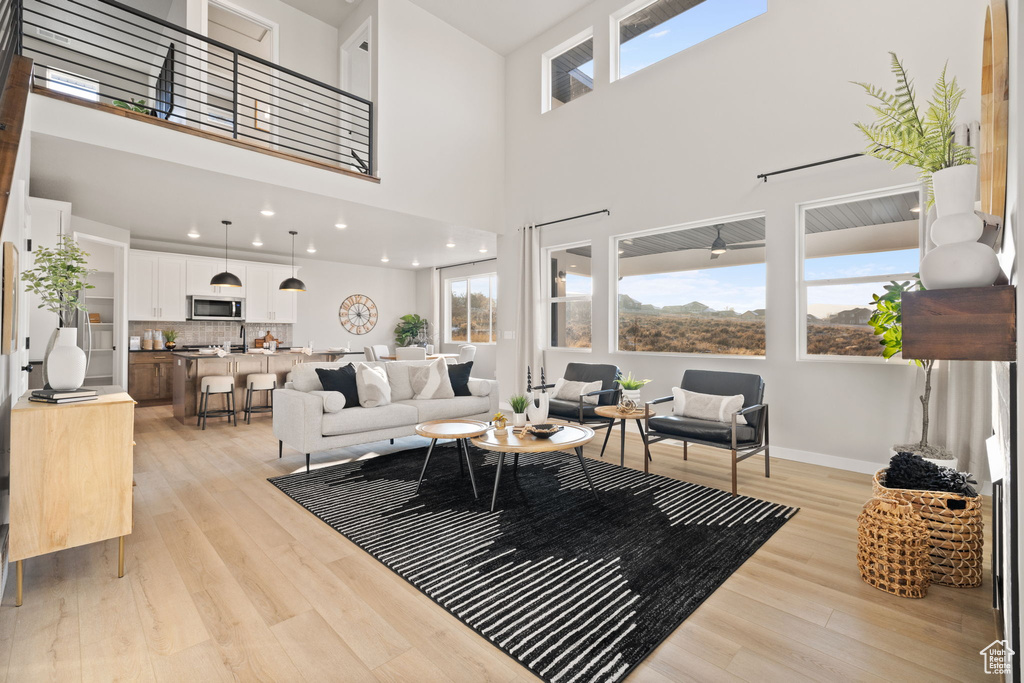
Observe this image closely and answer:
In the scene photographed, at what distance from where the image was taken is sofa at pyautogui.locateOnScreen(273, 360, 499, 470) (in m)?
4.00

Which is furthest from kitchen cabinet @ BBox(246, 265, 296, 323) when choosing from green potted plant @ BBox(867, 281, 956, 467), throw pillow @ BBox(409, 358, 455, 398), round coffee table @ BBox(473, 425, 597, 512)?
green potted plant @ BBox(867, 281, 956, 467)

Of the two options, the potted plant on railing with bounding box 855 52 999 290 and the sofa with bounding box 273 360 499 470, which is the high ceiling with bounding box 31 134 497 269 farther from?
the potted plant on railing with bounding box 855 52 999 290

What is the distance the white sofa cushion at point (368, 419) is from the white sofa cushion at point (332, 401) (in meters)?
Result: 0.04

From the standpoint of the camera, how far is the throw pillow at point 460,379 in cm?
529

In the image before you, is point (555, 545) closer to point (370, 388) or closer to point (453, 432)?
point (453, 432)

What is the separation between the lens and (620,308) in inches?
228

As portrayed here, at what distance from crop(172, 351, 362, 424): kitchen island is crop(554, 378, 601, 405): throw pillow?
11.4 ft

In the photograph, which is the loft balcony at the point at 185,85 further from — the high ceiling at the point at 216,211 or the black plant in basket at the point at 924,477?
the black plant in basket at the point at 924,477


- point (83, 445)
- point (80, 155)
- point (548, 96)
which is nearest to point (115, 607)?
point (83, 445)

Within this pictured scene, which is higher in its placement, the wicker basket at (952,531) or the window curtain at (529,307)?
the window curtain at (529,307)

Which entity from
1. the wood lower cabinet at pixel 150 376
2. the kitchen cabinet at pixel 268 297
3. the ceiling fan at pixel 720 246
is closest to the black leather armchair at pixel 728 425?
the ceiling fan at pixel 720 246

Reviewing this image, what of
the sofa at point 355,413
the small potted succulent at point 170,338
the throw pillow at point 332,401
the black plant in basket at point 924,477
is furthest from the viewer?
the small potted succulent at point 170,338

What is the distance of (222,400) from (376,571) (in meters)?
5.34

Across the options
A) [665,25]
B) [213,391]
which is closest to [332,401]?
[213,391]
